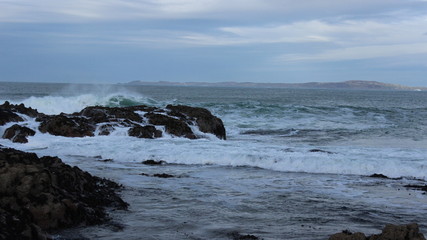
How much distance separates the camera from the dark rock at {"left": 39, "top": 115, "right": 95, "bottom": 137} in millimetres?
15992

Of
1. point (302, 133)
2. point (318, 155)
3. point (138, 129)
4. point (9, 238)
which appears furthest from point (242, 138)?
point (9, 238)

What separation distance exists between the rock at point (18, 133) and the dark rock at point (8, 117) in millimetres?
1291

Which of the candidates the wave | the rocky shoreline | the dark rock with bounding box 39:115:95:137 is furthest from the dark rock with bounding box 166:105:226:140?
the wave

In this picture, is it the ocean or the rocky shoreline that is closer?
the rocky shoreline

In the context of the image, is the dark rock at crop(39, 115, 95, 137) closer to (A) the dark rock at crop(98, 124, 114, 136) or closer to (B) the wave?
(A) the dark rock at crop(98, 124, 114, 136)

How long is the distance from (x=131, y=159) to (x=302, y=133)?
40.5ft

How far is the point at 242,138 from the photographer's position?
819 inches

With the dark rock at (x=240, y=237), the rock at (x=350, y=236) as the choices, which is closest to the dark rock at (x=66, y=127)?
the dark rock at (x=240, y=237)

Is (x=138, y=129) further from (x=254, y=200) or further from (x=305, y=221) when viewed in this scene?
(x=305, y=221)

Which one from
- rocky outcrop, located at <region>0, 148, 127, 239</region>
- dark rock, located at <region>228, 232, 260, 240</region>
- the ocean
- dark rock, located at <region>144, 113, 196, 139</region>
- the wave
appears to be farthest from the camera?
the wave

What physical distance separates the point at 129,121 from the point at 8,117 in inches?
171

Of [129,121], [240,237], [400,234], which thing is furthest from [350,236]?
[129,121]

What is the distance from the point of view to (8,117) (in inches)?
675

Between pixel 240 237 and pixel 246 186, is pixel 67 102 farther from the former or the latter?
pixel 240 237
